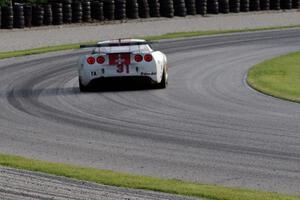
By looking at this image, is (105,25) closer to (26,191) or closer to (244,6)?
(244,6)

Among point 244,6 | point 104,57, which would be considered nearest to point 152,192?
point 104,57

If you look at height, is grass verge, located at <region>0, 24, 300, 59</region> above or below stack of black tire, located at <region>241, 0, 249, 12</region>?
below

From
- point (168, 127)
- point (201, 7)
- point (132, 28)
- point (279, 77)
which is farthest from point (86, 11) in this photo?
point (168, 127)

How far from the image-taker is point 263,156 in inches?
478

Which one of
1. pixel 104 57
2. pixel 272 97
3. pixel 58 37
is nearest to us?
pixel 272 97

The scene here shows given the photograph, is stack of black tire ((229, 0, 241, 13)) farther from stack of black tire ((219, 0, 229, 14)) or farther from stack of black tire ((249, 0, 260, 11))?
stack of black tire ((249, 0, 260, 11))

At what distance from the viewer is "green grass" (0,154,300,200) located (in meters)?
9.63

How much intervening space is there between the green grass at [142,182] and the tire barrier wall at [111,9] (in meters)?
26.0

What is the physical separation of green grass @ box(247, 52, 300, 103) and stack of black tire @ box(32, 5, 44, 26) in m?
14.1

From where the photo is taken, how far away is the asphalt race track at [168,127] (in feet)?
38.1

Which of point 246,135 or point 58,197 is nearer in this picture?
point 58,197

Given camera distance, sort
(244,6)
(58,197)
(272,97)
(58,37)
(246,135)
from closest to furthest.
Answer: (58,197), (246,135), (272,97), (58,37), (244,6)

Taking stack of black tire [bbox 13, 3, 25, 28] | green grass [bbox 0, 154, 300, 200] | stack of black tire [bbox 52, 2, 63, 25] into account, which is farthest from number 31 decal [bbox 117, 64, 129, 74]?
stack of black tire [bbox 52, 2, 63, 25]

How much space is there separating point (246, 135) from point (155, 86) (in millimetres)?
6364
